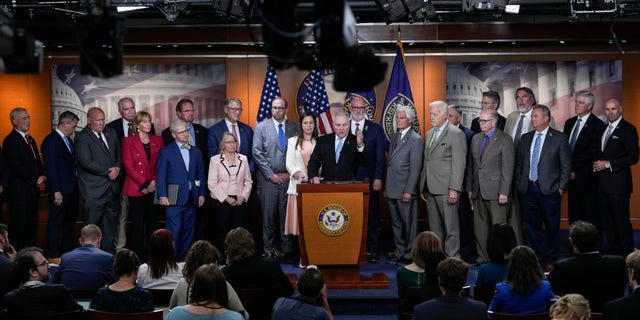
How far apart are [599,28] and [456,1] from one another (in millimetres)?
1820

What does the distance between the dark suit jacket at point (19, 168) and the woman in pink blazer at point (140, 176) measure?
1.01 meters

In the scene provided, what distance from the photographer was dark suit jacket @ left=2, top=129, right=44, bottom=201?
424 inches

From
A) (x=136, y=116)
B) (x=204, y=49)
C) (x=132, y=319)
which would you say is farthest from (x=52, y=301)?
(x=204, y=49)

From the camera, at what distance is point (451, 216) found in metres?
10.4

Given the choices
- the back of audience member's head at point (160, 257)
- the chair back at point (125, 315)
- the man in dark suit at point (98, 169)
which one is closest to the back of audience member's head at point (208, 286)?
the chair back at point (125, 315)

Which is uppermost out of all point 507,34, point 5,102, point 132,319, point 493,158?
point 507,34

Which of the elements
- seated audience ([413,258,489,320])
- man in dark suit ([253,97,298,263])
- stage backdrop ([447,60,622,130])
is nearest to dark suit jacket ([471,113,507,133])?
stage backdrop ([447,60,622,130])

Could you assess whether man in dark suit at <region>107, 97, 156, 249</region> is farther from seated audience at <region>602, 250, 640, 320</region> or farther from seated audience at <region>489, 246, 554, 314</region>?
seated audience at <region>602, 250, 640, 320</region>

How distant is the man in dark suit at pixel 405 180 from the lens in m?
10.5

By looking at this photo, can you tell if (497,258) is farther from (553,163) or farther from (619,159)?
(619,159)

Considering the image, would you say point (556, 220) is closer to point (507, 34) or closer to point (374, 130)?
point (374, 130)

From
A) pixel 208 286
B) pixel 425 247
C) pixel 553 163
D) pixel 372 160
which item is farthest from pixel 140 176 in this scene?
pixel 208 286

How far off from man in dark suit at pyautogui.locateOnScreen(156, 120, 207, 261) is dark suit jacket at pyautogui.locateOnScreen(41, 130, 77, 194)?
1101 millimetres

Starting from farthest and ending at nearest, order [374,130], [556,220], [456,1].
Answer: [456,1], [374,130], [556,220]
